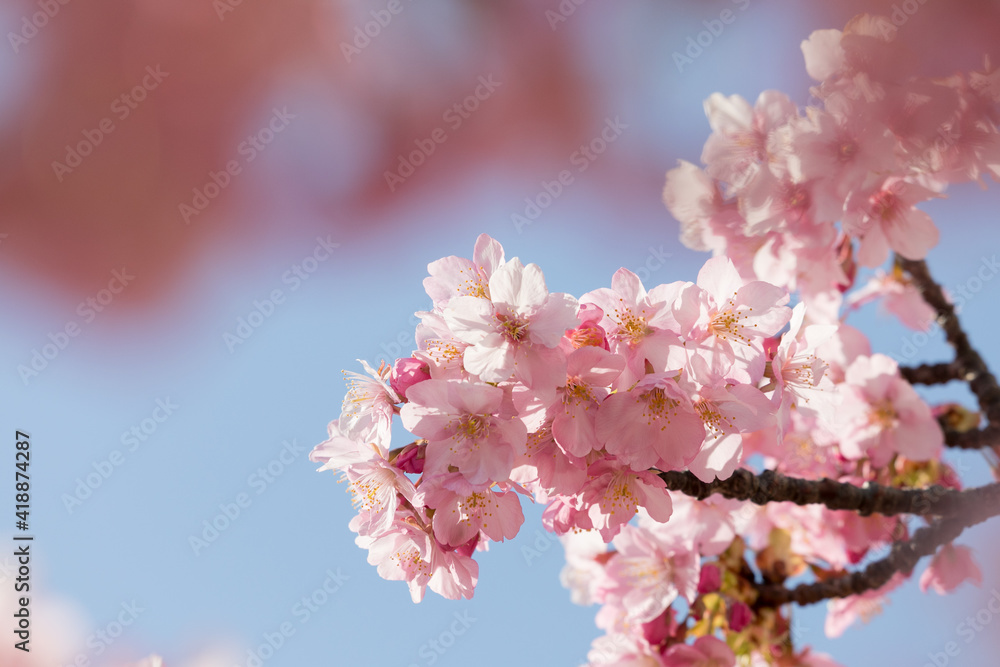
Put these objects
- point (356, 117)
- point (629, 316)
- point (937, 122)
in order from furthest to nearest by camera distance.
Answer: point (356, 117) → point (937, 122) → point (629, 316)

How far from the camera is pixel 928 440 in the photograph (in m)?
1.30

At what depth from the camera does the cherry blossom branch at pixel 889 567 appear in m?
1.08

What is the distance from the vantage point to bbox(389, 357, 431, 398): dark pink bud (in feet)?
2.23

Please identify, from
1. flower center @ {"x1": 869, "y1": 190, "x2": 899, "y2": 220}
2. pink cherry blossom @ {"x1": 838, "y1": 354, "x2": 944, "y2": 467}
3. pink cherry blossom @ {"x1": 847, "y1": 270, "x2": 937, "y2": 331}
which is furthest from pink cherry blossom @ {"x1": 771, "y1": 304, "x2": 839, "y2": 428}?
pink cherry blossom @ {"x1": 847, "y1": 270, "x2": 937, "y2": 331}

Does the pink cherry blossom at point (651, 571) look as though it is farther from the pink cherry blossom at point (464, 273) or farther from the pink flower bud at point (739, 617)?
the pink cherry blossom at point (464, 273)

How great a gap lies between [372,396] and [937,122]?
3.09ft

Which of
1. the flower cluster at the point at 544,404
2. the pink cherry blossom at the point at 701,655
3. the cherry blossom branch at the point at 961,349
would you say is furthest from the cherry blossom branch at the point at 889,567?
the flower cluster at the point at 544,404

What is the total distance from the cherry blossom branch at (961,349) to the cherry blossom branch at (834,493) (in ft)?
1.24

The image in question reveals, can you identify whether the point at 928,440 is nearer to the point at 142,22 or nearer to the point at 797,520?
the point at 797,520

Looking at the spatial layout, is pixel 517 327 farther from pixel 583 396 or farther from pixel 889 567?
pixel 889 567

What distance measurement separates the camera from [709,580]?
4.18 feet

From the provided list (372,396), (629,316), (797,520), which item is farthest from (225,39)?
(797,520)

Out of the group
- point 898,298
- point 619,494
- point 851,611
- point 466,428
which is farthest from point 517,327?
point 898,298

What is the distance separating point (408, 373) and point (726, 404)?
1.12 feet
